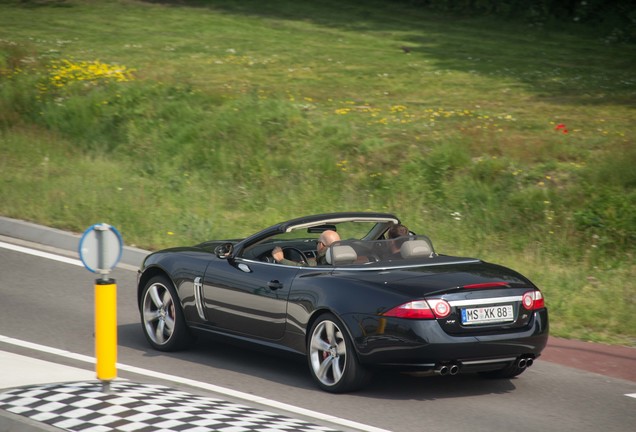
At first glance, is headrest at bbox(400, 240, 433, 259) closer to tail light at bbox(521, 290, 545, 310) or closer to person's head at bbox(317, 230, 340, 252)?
person's head at bbox(317, 230, 340, 252)

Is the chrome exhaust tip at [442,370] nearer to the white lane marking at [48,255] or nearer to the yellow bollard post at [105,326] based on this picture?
the yellow bollard post at [105,326]

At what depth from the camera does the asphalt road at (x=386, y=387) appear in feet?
25.9

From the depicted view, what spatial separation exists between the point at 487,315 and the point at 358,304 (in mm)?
968

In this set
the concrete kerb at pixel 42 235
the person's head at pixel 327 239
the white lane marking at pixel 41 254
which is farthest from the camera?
the concrete kerb at pixel 42 235

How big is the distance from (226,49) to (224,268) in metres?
20.7

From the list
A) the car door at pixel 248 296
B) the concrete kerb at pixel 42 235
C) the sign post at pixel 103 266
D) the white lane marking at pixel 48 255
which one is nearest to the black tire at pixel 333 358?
the car door at pixel 248 296

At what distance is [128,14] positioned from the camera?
1379 inches

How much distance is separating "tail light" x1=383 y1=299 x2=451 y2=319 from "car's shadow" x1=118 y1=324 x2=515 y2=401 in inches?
20.7

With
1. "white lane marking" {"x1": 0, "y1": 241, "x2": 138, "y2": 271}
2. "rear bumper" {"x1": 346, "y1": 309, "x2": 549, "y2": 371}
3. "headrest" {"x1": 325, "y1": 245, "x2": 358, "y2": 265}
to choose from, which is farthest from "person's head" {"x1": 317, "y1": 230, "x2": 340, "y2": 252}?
"white lane marking" {"x1": 0, "y1": 241, "x2": 138, "y2": 271}

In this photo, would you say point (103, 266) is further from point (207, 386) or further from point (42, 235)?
point (42, 235)

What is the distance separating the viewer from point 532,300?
856 centimetres

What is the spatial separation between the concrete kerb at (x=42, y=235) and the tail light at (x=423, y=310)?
683 cm

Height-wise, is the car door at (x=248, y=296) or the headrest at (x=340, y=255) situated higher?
the headrest at (x=340, y=255)

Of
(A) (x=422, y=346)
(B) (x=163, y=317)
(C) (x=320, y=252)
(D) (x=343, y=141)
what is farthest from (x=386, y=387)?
(D) (x=343, y=141)
